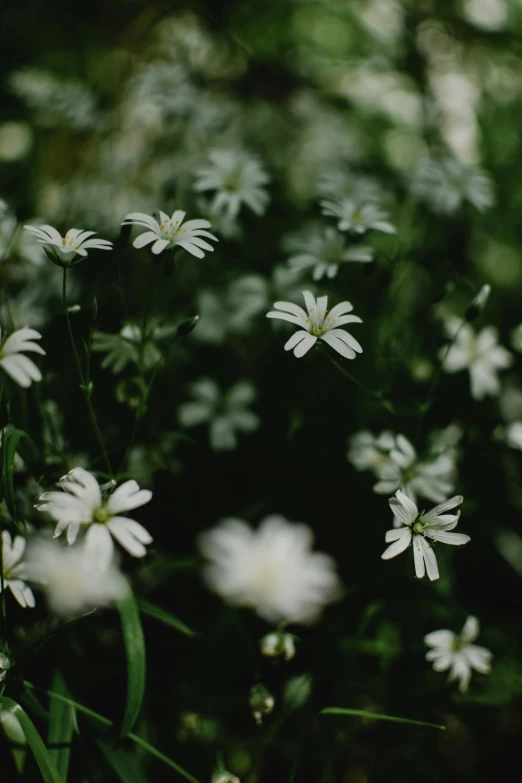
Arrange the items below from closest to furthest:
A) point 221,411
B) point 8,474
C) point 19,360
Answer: point 19,360 → point 8,474 → point 221,411

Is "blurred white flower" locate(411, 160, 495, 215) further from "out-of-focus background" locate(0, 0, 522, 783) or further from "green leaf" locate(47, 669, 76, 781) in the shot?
"green leaf" locate(47, 669, 76, 781)

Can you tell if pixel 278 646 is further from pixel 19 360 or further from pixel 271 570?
pixel 19 360

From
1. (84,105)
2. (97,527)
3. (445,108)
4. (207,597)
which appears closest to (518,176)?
(445,108)

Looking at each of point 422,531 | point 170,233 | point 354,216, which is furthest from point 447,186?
point 422,531

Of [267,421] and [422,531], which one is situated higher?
[422,531]

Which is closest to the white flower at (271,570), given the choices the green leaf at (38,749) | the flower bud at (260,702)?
the flower bud at (260,702)

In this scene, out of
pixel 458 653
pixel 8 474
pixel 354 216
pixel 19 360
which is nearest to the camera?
pixel 19 360
